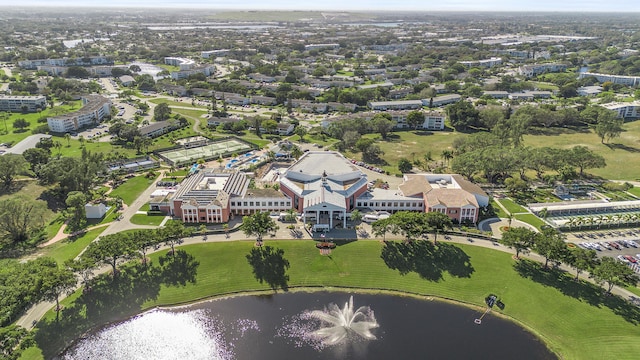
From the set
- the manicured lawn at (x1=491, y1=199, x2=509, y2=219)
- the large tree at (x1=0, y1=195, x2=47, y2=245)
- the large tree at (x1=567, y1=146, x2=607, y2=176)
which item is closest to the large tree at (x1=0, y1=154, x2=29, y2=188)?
the large tree at (x1=0, y1=195, x2=47, y2=245)

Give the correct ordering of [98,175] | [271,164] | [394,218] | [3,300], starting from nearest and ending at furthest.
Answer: [3,300]
[394,218]
[98,175]
[271,164]

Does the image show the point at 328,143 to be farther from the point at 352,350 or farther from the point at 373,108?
the point at 352,350

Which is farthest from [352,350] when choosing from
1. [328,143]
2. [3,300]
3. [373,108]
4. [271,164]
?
[373,108]

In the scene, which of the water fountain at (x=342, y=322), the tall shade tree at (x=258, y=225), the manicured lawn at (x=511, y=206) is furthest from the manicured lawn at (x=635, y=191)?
the tall shade tree at (x=258, y=225)

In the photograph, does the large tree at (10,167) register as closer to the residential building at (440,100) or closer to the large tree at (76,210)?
the large tree at (76,210)

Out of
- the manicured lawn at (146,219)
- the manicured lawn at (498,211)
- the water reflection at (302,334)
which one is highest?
the manicured lawn at (146,219)

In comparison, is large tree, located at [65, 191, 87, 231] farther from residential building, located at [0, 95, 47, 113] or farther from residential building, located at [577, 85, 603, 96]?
residential building, located at [577, 85, 603, 96]
